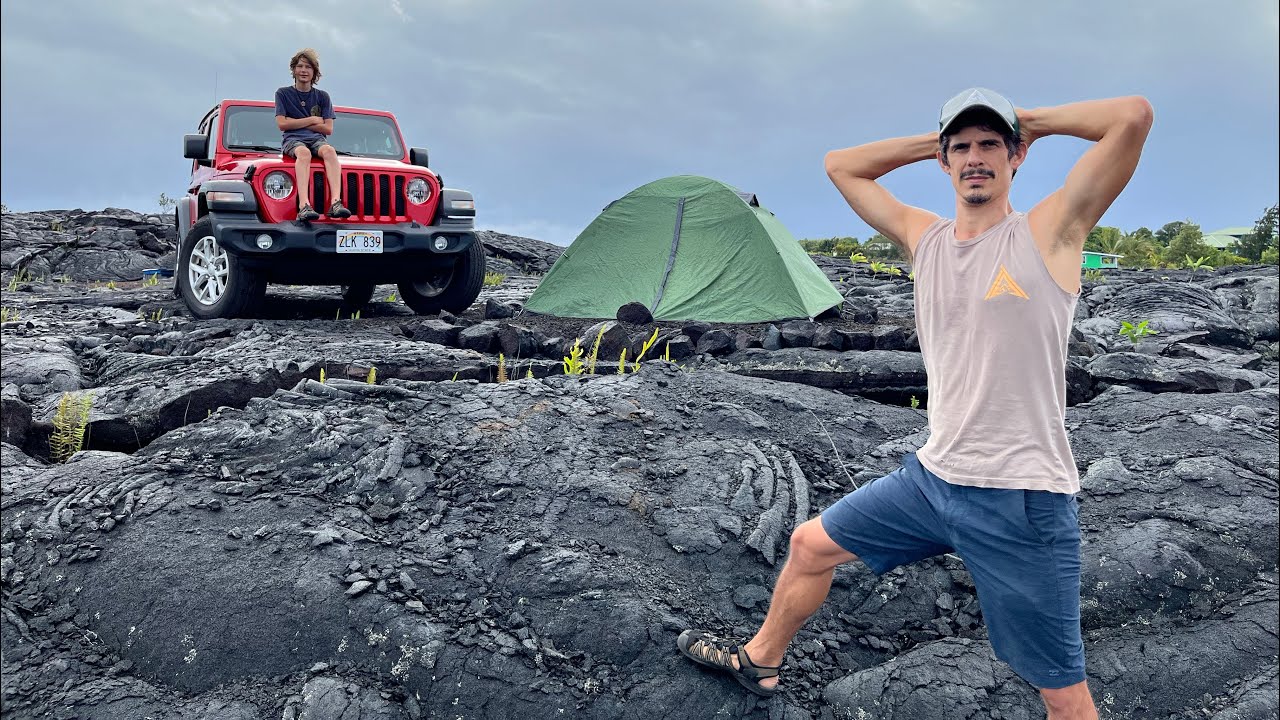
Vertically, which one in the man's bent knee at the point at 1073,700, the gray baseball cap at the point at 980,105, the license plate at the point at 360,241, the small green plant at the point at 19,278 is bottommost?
the man's bent knee at the point at 1073,700

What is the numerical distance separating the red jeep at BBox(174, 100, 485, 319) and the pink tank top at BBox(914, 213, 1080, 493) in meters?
8.03

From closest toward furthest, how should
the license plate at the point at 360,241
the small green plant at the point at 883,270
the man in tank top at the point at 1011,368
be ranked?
the man in tank top at the point at 1011,368 < the license plate at the point at 360,241 < the small green plant at the point at 883,270

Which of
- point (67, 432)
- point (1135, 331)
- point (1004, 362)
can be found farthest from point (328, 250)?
point (1135, 331)

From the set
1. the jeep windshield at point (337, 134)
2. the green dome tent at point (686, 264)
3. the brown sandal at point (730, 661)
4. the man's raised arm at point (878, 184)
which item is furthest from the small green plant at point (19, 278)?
the man's raised arm at point (878, 184)

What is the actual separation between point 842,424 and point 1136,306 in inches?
344

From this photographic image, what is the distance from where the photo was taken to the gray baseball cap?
2.47 metres

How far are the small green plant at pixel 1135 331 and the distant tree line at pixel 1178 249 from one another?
1182cm

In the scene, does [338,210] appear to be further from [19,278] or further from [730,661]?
[19,278]

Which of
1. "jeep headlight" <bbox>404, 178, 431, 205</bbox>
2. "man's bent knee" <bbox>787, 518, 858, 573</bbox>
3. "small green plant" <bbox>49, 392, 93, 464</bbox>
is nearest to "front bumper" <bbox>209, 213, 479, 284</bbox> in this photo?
"jeep headlight" <bbox>404, 178, 431, 205</bbox>

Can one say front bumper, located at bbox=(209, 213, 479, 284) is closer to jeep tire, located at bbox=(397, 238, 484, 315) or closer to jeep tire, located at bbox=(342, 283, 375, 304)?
jeep tire, located at bbox=(397, 238, 484, 315)

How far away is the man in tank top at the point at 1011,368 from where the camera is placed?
242cm

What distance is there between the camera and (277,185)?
926 centimetres

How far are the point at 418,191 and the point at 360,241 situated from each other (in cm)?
98

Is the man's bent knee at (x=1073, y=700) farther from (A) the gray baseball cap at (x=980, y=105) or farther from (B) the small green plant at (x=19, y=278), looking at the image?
(B) the small green plant at (x=19, y=278)
